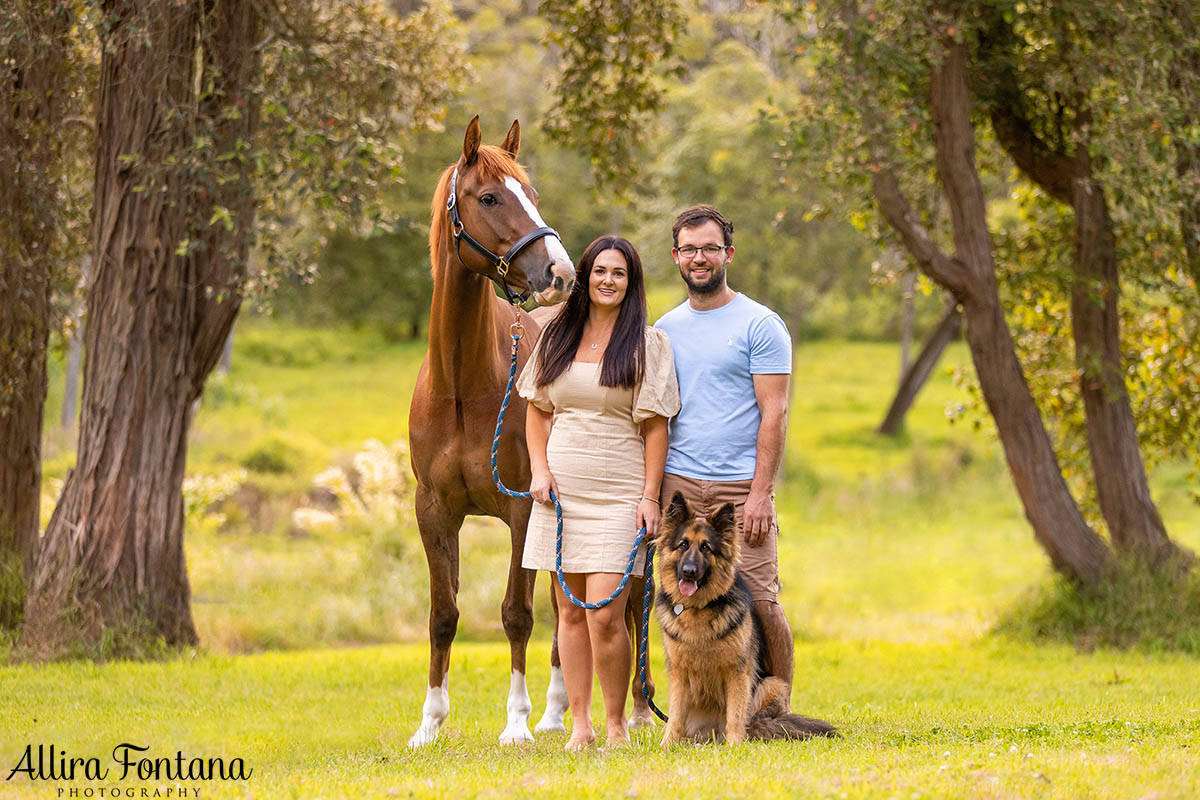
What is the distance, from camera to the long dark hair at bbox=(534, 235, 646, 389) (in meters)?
5.44

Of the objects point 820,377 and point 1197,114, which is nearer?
point 1197,114

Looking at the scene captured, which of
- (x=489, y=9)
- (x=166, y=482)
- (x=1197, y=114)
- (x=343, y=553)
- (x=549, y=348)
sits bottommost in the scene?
(x=343, y=553)

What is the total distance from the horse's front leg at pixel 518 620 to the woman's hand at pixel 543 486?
86cm

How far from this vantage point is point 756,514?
5.44 metres

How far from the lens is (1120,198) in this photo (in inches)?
404

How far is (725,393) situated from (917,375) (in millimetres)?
22969

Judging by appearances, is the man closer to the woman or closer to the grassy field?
the woman

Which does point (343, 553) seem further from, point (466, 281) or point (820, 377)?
point (820, 377)

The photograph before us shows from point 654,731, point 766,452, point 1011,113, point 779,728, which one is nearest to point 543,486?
point 766,452

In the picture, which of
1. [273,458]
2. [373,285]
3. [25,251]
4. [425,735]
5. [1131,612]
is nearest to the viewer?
[425,735]

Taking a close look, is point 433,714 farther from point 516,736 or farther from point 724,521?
point 724,521

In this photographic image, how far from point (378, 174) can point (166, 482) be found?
287 centimetres

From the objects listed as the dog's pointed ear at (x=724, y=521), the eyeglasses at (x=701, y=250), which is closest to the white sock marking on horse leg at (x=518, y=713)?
the dog's pointed ear at (x=724, y=521)

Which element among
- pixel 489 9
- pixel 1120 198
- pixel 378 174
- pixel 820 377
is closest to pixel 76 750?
pixel 378 174
